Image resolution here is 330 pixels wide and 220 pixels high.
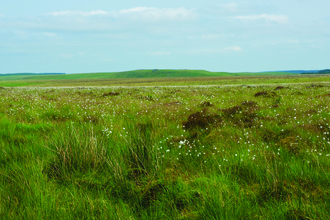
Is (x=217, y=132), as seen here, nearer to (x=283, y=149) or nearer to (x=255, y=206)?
(x=283, y=149)

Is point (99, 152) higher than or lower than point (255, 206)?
higher

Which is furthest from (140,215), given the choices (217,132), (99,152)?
(217,132)

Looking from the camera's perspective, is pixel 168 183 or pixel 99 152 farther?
pixel 99 152

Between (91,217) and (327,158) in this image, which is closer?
(91,217)

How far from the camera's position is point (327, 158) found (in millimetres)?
3717

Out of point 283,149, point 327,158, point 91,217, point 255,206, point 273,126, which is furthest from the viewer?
point 273,126

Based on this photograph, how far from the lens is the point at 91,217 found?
235cm

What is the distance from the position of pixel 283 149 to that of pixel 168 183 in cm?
259

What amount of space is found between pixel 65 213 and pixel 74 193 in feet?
1.41

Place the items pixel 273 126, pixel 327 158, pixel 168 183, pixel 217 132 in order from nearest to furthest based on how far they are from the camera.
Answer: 1. pixel 168 183
2. pixel 327 158
3. pixel 217 132
4. pixel 273 126

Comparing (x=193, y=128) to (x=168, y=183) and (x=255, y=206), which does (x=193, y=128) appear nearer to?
(x=168, y=183)

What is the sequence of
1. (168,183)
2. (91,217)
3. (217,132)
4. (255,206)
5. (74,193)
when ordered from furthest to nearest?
(217,132) < (168,183) < (74,193) < (255,206) < (91,217)

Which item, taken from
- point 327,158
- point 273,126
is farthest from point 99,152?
point 273,126

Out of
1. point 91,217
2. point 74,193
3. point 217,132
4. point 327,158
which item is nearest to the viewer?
point 91,217
